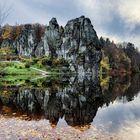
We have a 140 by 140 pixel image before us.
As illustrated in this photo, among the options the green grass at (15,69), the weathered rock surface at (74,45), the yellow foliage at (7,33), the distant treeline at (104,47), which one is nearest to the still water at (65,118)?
the green grass at (15,69)

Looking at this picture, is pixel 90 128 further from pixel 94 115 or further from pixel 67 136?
pixel 94 115

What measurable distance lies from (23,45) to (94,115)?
372ft

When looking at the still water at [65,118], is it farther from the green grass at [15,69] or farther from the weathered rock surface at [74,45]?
the weathered rock surface at [74,45]

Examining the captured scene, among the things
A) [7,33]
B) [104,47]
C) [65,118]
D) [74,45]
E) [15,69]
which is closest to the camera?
[65,118]

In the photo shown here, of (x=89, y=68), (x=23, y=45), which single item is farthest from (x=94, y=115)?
(x=23, y=45)

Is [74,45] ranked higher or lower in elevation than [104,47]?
lower

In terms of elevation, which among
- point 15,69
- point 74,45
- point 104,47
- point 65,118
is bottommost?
point 65,118

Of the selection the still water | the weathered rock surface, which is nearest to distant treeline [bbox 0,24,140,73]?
the weathered rock surface

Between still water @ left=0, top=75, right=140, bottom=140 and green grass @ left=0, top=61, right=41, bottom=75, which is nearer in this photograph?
still water @ left=0, top=75, right=140, bottom=140

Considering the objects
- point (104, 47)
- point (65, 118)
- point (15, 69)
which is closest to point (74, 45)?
point (15, 69)

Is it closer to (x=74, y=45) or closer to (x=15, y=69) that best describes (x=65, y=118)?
(x=15, y=69)

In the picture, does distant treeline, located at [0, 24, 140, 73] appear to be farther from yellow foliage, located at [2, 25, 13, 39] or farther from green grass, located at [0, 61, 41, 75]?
green grass, located at [0, 61, 41, 75]

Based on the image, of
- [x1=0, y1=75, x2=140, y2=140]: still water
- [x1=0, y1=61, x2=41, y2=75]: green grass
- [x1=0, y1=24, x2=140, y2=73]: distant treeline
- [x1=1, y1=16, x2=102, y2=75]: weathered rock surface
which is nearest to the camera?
[x1=0, y1=75, x2=140, y2=140]: still water

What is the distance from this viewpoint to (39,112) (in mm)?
30656
